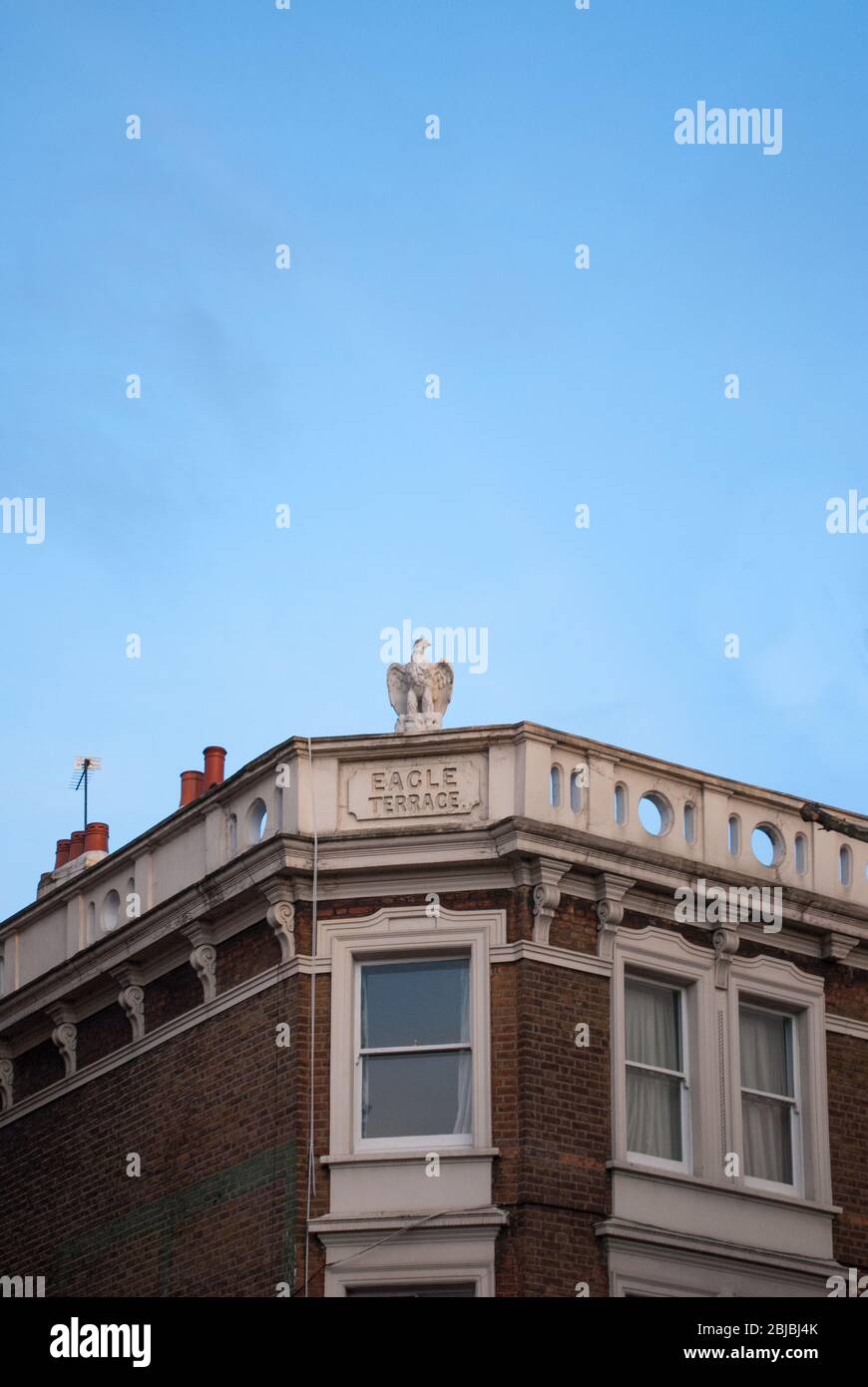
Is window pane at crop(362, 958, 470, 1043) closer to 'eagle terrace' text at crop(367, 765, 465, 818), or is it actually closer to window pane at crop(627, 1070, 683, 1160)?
'eagle terrace' text at crop(367, 765, 465, 818)

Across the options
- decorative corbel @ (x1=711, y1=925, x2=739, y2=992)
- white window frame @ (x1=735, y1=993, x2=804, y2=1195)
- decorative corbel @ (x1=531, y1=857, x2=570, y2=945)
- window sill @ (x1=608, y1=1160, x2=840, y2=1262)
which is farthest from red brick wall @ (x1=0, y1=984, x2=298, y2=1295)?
white window frame @ (x1=735, y1=993, x2=804, y2=1195)

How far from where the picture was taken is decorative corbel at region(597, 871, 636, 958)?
82.7ft

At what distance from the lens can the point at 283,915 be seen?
25141mm

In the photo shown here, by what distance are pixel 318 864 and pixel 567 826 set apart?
2.58 meters

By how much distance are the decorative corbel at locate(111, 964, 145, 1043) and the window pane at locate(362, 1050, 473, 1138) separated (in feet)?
11.8

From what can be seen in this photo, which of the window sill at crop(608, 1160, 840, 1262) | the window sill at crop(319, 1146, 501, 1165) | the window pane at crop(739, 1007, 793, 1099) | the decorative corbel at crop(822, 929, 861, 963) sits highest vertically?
the decorative corbel at crop(822, 929, 861, 963)

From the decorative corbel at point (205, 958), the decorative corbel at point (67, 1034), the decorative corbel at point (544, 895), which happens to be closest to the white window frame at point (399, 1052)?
the decorative corbel at point (544, 895)

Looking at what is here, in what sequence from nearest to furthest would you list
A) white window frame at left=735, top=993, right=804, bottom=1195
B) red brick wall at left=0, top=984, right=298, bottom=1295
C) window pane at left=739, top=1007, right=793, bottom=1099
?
red brick wall at left=0, top=984, right=298, bottom=1295 < white window frame at left=735, top=993, right=804, bottom=1195 < window pane at left=739, top=1007, right=793, bottom=1099

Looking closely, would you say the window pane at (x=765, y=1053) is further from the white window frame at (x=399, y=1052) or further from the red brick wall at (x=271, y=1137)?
the white window frame at (x=399, y=1052)

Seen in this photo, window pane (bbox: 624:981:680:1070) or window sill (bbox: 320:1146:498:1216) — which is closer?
window sill (bbox: 320:1146:498:1216)

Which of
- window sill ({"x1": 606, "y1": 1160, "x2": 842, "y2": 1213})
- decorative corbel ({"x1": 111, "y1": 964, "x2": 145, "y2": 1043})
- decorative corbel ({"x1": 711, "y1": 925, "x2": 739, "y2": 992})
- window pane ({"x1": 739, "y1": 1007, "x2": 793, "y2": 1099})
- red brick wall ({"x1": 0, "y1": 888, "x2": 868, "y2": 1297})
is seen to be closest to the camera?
red brick wall ({"x1": 0, "y1": 888, "x2": 868, "y2": 1297})

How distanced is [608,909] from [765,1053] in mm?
2708
